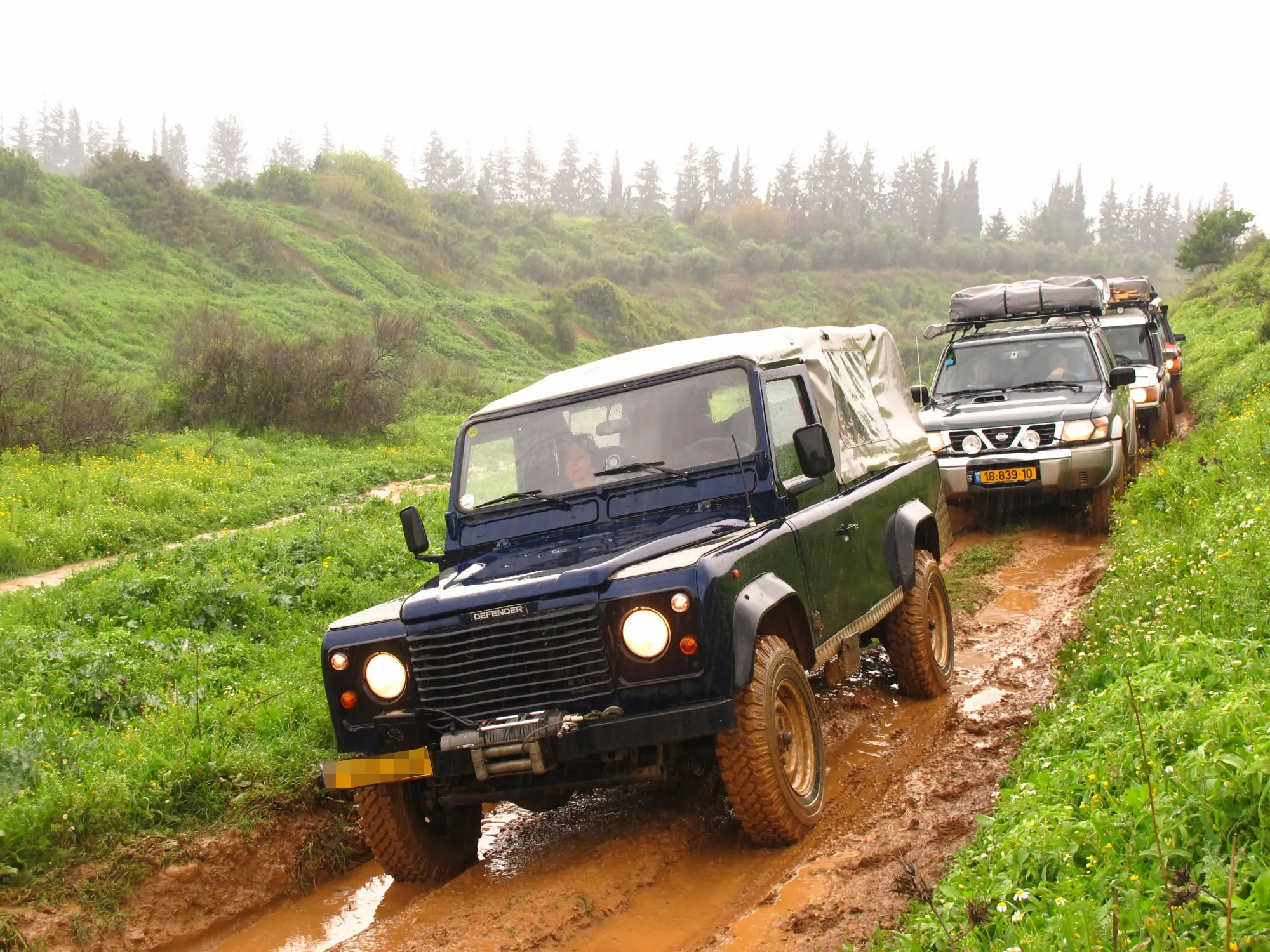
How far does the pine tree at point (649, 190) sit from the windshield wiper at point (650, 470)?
108835mm

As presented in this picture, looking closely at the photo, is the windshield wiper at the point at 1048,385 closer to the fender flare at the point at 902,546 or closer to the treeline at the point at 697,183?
the fender flare at the point at 902,546

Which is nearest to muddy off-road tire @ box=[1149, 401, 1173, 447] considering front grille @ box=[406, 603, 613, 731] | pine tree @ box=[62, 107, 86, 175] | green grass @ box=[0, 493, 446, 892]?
green grass @ box=[0, 493, 446, 892]

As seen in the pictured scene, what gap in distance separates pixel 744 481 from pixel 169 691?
3824mm

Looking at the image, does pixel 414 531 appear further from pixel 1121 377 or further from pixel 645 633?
pixel 1121 377

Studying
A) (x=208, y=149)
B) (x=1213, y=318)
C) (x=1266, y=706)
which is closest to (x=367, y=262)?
(x=1213, y=318)

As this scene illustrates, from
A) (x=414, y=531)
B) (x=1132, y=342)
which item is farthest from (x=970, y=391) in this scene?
(x=414, y=531)

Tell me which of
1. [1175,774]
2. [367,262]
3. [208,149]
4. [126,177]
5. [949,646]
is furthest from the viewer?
[208,149]

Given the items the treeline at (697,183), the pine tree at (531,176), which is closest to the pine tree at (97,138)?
the treeline at (697,183)

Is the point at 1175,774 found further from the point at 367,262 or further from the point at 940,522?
the point at 367,262

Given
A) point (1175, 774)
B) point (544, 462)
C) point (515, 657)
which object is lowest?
point (1175, 774)

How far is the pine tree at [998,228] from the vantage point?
9269 centimetres

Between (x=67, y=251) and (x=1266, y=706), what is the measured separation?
3968cm

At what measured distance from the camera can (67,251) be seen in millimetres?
36188

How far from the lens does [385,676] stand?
4375 millimetres
